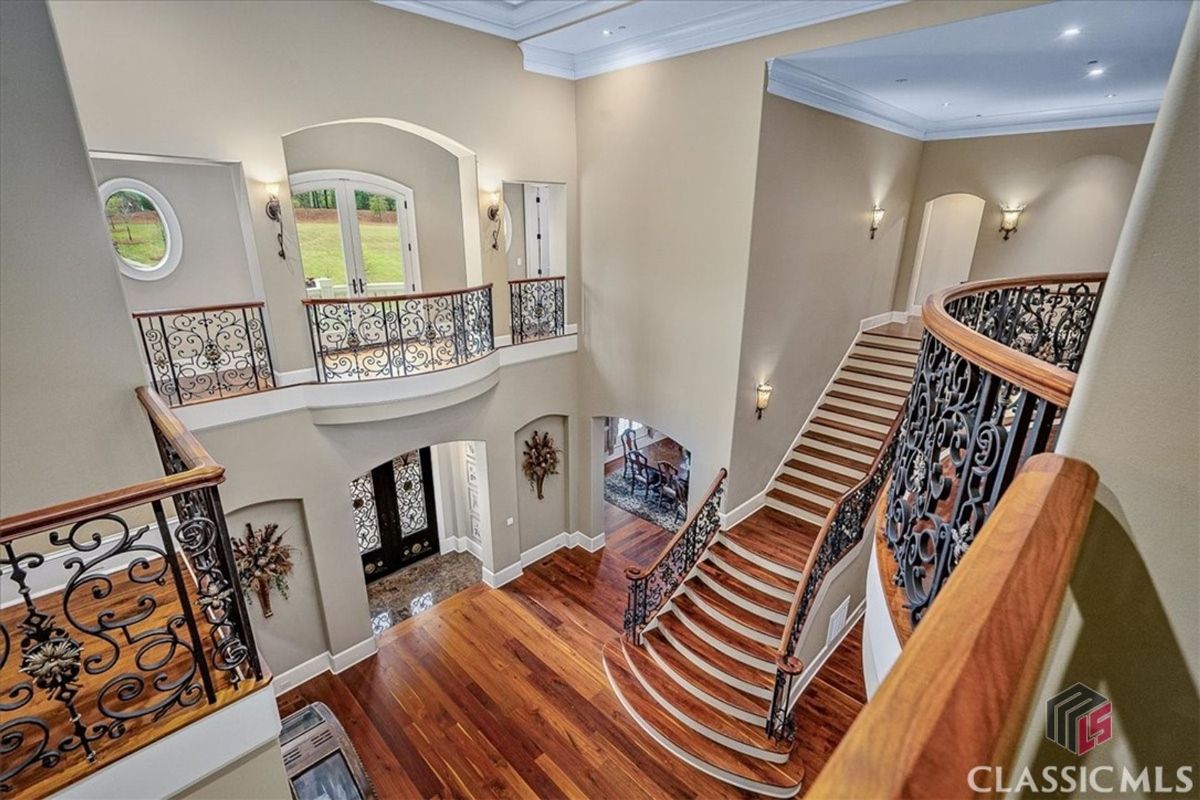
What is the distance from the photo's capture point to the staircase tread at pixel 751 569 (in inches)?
243

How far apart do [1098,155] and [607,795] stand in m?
9.75

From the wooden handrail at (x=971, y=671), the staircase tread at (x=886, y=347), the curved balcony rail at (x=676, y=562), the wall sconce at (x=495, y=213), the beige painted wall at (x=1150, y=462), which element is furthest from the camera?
the staircase tread at (x=886, y=347)

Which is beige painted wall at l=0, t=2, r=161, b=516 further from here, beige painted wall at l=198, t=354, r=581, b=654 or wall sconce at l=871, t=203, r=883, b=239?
wall sconce at l=871, t=203, r=883, b=239

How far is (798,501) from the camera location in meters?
7.28

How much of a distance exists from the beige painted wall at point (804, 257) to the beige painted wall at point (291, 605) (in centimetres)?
502

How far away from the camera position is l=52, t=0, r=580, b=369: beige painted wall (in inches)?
156

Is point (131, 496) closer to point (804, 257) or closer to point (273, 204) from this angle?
point (273, 204)

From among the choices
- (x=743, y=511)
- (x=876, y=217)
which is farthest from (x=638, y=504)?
(x=876, y=217)

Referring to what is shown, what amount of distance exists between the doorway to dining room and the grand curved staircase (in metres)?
2.58

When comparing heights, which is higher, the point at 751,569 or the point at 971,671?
the point at 971,671

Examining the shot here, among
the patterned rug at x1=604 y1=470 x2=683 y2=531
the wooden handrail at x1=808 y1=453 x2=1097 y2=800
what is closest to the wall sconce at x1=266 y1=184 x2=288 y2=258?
the wooden handrail at x1=808 y1=453 x2=1097 y2=800

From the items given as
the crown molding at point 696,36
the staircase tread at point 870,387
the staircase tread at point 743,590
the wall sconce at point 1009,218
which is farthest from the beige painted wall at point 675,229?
the wall sconce at point 1009,218

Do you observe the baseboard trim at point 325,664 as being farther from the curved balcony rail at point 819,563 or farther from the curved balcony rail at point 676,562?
the curved balcony rail at point 819,563

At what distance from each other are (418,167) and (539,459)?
466 cm
